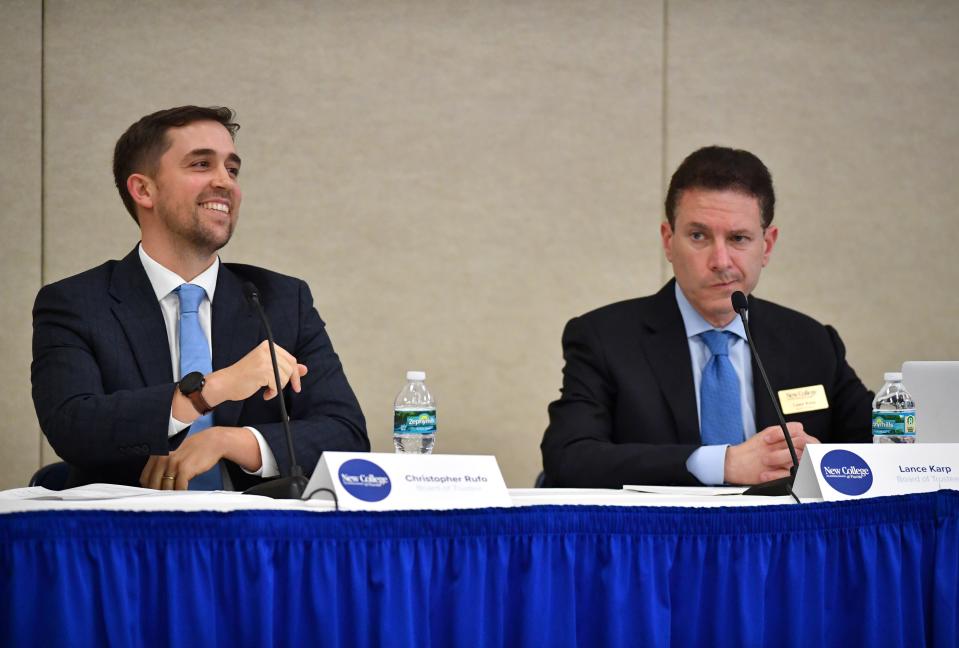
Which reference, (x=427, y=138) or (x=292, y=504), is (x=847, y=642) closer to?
(x=292, y=504)

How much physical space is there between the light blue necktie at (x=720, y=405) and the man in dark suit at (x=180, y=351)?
0.85 m

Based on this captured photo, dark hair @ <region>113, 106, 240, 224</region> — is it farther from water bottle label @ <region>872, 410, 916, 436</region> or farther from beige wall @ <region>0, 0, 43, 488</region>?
water bottle label @ <region>872, 410, 916, 436</region>

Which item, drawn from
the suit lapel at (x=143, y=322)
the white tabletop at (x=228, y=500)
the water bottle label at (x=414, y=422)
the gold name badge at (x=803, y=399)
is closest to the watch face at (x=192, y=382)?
the white tabletop at (x=228, y=500)

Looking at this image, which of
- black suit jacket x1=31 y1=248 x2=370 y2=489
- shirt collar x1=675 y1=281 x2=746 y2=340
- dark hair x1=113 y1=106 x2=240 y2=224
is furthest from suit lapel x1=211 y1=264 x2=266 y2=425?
shirt collar x1=675 y1=281 x2=746 y2=340

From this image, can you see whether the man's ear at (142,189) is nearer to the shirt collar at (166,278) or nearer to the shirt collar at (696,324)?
the shirt collar at (166,278)

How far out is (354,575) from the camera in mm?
1425

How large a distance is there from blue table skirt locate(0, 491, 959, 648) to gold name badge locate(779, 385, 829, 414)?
0.88 m

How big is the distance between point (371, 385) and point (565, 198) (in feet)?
3.42

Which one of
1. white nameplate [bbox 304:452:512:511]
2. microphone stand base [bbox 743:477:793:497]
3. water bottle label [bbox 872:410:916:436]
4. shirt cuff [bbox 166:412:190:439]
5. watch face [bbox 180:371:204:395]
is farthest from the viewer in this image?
water bottle label [bbox 872:410:916:436]

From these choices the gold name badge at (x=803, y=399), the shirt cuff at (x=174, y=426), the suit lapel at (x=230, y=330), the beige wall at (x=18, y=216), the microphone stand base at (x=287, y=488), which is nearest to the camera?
the microphone stand base at (x=287, y=488)

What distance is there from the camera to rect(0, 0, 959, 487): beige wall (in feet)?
12.2

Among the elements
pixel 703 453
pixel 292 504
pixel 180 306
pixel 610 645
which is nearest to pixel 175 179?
pixel 180 306

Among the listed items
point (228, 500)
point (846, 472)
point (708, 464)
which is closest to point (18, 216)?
point (228, 500)

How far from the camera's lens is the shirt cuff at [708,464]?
2209 mm
